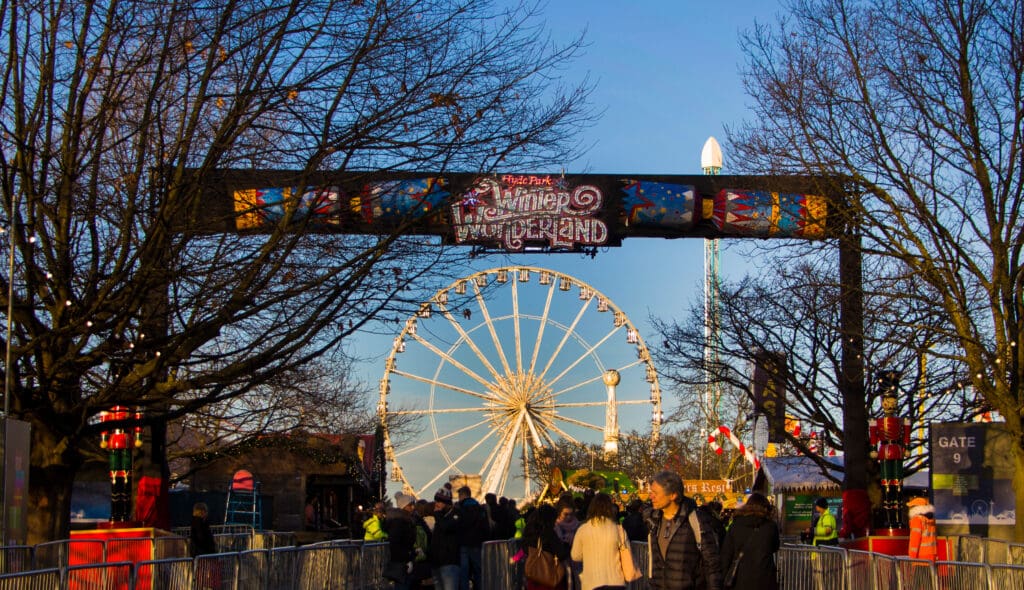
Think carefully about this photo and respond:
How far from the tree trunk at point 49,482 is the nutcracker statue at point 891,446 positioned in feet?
41.0

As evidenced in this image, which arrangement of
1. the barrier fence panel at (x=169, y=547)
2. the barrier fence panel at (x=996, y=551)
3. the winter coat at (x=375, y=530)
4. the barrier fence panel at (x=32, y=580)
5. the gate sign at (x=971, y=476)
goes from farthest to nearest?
the gate sign at (x=971, y=476) → the winter coat at (x=375, y=530) → the barrier fence panel at (x=169, y=547) → the barrier fence panel at (x=996, y=551) → the barrier fence panel at (x=32, y=580)

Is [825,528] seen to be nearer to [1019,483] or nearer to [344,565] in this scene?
[1019,483]

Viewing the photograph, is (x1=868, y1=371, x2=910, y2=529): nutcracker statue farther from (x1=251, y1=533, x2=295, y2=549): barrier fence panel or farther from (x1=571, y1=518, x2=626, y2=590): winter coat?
(x1=571, y1=518, x2=626, y2=590): winter coat

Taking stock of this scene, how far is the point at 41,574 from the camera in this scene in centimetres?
941

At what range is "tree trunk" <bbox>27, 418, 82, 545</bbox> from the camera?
15844 mm

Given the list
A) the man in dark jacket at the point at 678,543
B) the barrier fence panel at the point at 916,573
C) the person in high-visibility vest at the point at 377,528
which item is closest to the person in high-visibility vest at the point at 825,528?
the person in high-visibility vest at the point at 377,528

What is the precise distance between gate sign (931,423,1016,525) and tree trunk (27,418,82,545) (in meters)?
12.2

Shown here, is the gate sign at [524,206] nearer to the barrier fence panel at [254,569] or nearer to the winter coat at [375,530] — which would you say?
the barrier fence panel at [254,569]

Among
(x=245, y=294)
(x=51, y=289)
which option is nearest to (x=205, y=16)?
(x=245, y=294)

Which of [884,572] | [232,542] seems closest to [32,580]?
[884,572]

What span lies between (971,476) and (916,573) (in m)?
7.89

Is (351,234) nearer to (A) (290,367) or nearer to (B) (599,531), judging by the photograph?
(A) (290,367)

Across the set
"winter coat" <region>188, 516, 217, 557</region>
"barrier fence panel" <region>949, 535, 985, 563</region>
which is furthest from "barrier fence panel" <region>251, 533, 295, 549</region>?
"barrier fence panel" <region>949, 535, 985, 563</region>

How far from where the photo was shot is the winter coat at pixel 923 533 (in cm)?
1516
